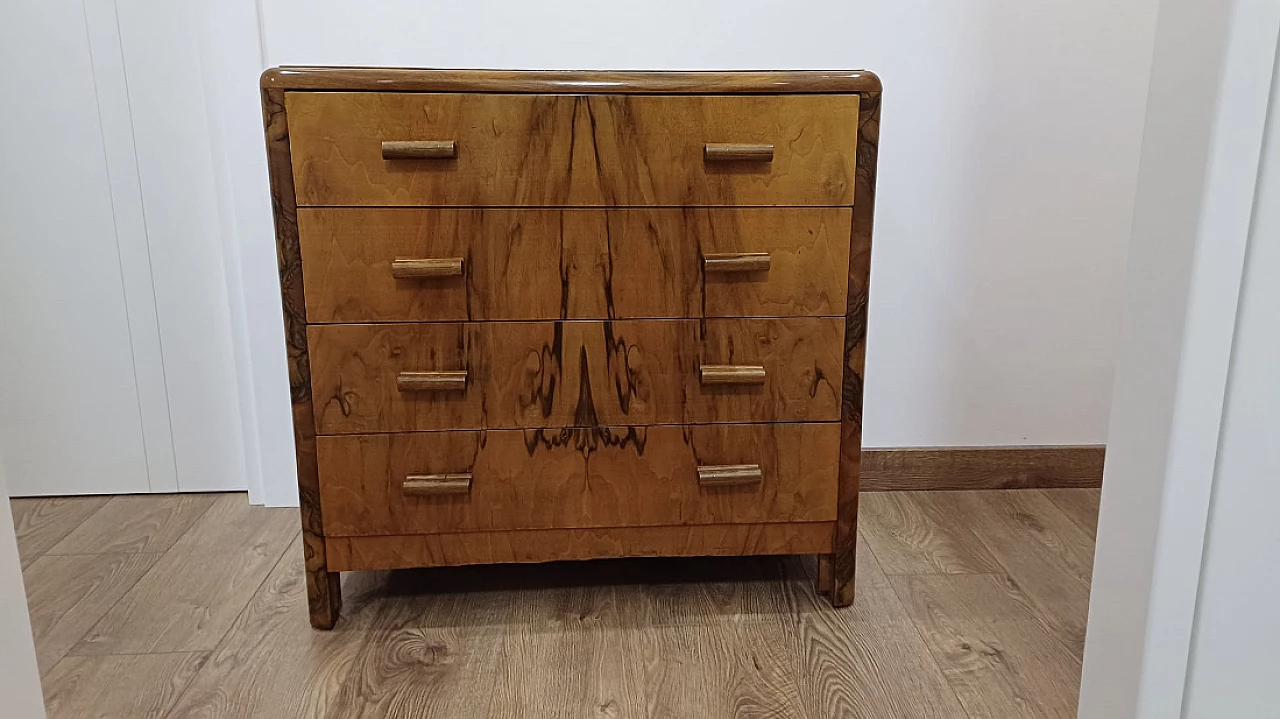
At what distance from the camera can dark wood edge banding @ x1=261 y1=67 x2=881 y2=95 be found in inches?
40.4

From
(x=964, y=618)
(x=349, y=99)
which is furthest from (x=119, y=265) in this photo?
(x=964, y=618)

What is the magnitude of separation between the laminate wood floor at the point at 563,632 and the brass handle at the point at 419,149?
0.68 m

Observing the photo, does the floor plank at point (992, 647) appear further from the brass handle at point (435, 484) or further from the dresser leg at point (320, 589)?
the dresser leg at point (320, 589)

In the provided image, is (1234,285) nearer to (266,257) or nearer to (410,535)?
(410,535)

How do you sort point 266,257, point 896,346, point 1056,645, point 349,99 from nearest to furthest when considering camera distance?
point 349,99 < point 1056,645 < point 266,257 < point 896,346

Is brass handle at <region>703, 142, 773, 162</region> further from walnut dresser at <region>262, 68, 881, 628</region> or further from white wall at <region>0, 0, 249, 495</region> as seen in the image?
white wall at <region>0, 0, 249, 495</region>

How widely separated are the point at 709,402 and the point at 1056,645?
597 millimetres

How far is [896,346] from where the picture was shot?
1.66m

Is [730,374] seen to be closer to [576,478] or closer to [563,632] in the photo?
[576,478]

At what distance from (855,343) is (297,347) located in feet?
2.53

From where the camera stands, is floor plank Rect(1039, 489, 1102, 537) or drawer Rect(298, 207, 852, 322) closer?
drawer Rect(298, 207, 852, 322)

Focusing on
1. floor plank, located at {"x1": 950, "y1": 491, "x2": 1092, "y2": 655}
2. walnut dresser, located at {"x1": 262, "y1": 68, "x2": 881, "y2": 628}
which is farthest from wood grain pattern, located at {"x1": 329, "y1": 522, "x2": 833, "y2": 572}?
floor plank, located at {"x1": 950, "y1": 491, "x2": 1092, "y2": 655}

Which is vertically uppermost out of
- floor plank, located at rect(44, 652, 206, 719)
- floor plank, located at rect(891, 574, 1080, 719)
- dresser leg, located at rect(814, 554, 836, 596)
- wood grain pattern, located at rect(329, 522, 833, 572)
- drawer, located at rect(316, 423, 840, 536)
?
drawer, located at rect(316, 423, 840, 536)

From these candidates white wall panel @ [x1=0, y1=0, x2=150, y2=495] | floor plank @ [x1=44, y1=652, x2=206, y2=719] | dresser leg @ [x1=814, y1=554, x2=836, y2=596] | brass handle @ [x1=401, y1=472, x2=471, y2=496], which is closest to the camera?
floor plank @ [x1=44, y1=652, x2=206, y2=719]
